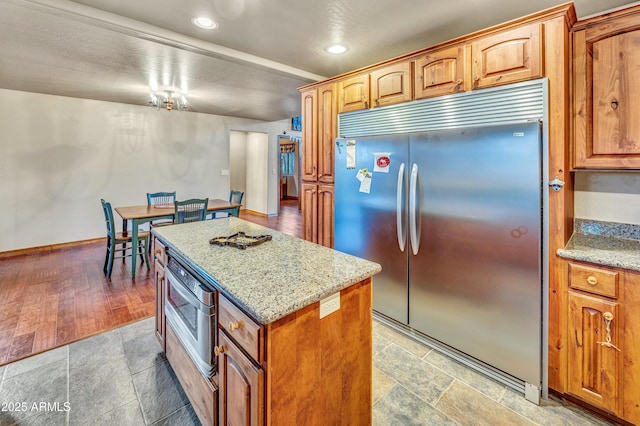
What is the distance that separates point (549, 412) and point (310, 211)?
7.64 feet

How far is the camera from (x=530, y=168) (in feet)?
5.23

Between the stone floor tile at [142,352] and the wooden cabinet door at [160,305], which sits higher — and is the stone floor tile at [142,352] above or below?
below

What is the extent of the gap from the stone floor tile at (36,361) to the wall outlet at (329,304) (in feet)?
6.84

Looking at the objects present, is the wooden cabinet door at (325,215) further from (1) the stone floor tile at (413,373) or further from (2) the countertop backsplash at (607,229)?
(2) the countertop backsplash at (607,229)

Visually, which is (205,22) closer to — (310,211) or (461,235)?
(310,211)

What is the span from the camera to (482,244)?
179 centimetres

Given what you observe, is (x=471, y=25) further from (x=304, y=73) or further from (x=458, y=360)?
(x=458, y=360)

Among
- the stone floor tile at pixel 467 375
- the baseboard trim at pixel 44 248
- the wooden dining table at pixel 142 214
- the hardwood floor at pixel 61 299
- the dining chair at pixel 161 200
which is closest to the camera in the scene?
the stone floor tile at pixel 467 375

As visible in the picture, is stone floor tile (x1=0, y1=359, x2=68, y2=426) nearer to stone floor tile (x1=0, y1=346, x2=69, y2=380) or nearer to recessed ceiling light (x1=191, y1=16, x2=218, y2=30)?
stone floor tile (x1=0, y1=346, x2=69, y2=380)

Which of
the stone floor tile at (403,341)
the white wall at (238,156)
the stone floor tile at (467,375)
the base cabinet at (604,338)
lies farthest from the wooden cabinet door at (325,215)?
the white wall at (238,156)

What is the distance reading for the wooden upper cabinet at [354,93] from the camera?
2.57 m

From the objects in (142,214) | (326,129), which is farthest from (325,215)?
(142,214)

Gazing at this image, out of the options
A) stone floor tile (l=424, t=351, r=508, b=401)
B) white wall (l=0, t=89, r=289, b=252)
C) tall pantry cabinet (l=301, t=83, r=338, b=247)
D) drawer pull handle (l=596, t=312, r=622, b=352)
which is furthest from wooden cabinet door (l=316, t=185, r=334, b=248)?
white wall (l=0, t=89, r=289, b=252)

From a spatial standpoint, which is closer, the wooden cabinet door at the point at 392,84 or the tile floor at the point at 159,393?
the tile floor at the point at 159,393
